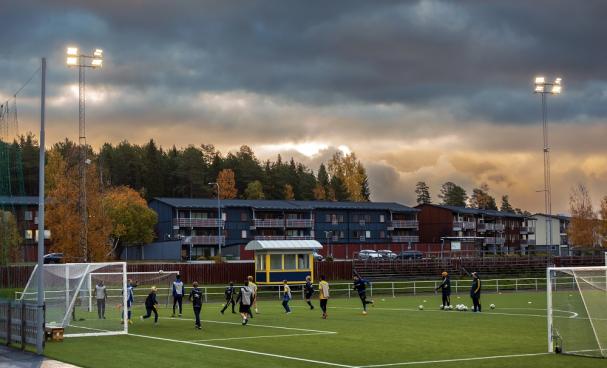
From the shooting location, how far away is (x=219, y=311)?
147ft

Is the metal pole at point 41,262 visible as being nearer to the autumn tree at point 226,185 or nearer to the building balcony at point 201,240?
the building balcony at point 201,240

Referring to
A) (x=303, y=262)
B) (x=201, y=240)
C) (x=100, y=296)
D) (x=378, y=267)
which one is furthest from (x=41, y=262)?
(x=201, y=240)

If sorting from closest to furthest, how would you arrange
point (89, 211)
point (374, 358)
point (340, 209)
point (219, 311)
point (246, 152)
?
point (374, 358) < point (219, 311) < point (89, 211) < point (340, 209) < point (246, 152)

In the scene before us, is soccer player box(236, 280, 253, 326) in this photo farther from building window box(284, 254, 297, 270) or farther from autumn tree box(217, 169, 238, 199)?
autumn tree box(217, 169, 238, 199)

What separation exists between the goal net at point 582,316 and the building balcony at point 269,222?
92273mm

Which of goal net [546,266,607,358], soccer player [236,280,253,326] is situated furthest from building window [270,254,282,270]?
goal net [546,266,607,358]

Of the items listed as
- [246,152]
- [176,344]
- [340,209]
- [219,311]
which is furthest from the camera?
[246,152]

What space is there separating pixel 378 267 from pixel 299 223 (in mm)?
43559

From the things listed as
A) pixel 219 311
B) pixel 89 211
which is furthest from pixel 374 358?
pixel 89 211

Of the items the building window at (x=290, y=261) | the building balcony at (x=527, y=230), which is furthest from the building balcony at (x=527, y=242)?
the building window at (x=290, y=261)

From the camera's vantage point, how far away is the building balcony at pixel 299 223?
117 metres

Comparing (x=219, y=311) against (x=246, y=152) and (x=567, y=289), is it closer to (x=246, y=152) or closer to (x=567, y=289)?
(x=567, y=289)

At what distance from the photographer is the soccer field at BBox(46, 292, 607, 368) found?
851 inches

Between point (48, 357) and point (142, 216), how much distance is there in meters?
78.2
